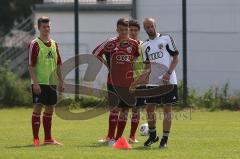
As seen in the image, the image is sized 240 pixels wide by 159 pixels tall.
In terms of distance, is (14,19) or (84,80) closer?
(84,80)

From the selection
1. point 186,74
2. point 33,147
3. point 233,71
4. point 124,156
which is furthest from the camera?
point 233,71

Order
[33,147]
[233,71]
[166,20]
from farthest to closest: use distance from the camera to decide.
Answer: [166,20]
[233,71]
[33,147]

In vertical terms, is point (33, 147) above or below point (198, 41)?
below

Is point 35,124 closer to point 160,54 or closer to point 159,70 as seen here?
point 159,70

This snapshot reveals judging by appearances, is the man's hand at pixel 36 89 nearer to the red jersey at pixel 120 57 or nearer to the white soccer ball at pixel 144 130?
the red jersey at pixel 120 57

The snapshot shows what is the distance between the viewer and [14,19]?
52.4m

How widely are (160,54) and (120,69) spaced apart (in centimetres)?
81

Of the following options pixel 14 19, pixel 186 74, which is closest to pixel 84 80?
pixel 186 74

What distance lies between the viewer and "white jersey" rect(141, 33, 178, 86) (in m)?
11.4

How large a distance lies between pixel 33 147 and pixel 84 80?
11.0 metres

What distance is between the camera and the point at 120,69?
470 inches

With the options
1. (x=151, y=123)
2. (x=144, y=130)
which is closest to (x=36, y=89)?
(x=151, y=123)

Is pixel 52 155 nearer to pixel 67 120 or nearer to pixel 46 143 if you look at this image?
pixel 46 143

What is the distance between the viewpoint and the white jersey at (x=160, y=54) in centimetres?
1141
